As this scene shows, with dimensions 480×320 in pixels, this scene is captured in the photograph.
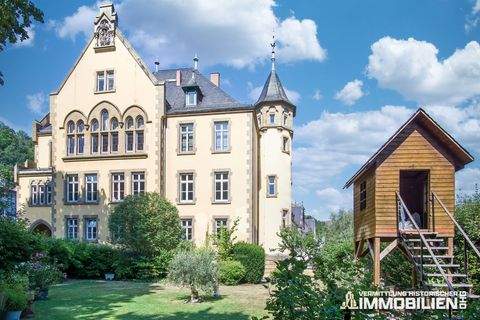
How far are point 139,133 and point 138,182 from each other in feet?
11.3

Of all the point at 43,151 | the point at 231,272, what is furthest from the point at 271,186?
the point at 43,151

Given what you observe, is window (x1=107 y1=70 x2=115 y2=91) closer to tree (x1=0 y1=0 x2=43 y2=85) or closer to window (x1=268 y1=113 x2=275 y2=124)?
window (x1=268 y1=113 x2=275 y2=124)

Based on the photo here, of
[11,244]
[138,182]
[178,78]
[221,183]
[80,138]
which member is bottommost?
[11,244]

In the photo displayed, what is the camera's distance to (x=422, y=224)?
1786 cm

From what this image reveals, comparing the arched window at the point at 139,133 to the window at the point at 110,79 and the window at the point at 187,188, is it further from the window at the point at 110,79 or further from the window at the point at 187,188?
the window at the point at 187,188

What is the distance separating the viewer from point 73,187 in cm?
3278

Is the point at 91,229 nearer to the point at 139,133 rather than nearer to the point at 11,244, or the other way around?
the point at 139,133

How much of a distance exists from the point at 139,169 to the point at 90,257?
267 inches

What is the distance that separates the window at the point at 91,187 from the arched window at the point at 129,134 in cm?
318

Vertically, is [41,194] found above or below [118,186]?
below

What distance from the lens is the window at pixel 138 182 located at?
3134 centimetres

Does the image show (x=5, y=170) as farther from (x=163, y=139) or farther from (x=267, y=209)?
(x=267, y=209)

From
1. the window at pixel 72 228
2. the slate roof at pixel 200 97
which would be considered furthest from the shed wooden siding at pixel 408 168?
the window at pixel 72 228

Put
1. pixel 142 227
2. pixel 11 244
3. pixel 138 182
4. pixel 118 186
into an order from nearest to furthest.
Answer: pixel 11 244 < pixel 142 227 < pixel 138 182 < pixel 118 186
